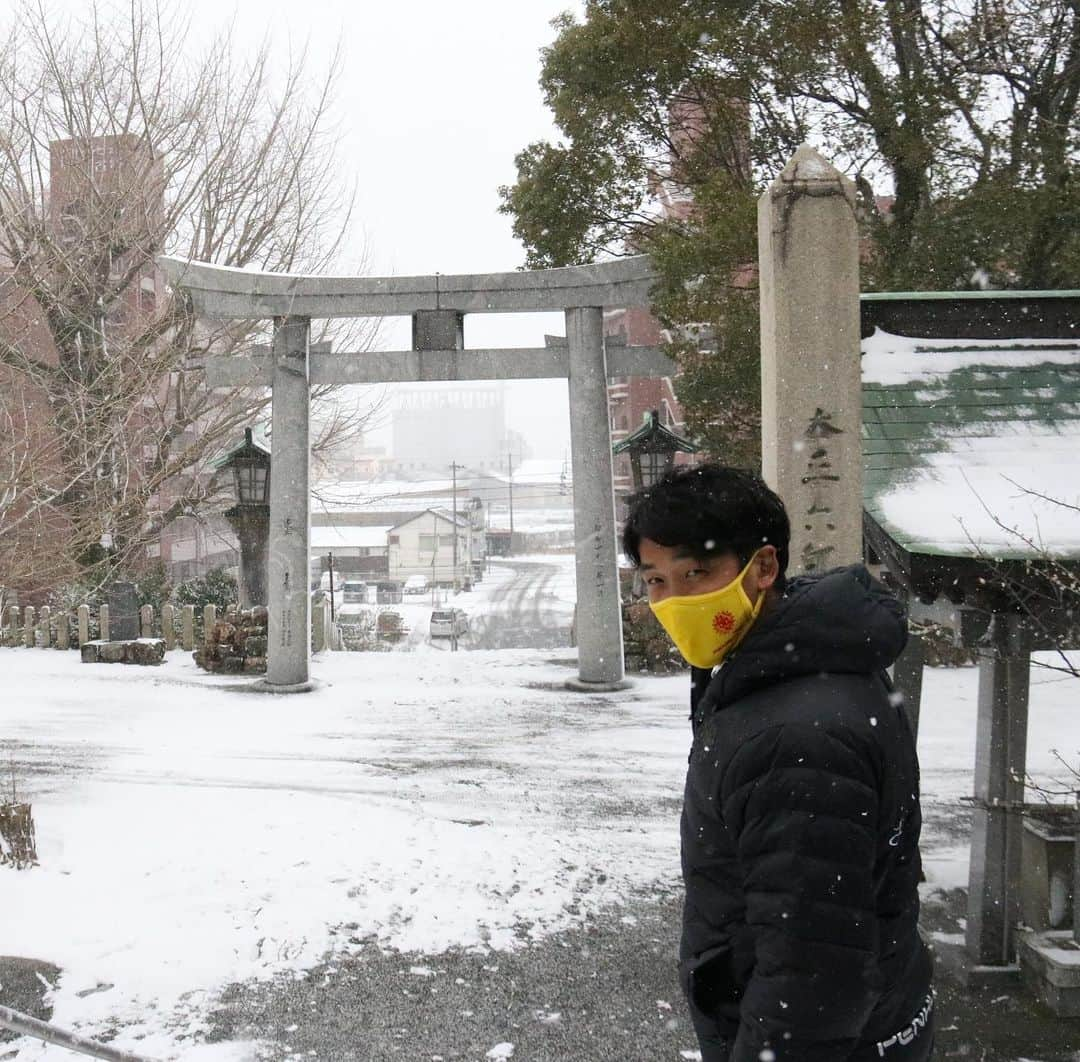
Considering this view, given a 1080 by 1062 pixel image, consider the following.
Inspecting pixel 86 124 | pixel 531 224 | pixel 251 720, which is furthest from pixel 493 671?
pixel 86 124

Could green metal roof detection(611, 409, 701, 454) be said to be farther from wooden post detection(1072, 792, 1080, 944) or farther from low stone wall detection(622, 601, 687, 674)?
wooden post detection(1072, 792, 1080, 944)

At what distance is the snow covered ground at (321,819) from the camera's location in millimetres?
5004

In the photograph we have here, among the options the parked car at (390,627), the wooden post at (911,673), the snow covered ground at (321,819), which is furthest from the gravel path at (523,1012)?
the parked car at (390,627)

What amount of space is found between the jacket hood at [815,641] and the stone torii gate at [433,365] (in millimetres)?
9998

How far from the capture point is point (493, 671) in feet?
45.6

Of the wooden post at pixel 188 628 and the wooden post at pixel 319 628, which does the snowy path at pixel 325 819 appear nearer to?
the wooden post at pixel 188 628

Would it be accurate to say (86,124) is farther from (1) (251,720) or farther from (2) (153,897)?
(2) (153,897)

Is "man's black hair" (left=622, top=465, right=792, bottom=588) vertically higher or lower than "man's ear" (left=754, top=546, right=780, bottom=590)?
higher

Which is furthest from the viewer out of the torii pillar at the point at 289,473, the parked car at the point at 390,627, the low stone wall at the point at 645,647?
the parked car at the point at 390,627

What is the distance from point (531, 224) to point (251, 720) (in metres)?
7.16

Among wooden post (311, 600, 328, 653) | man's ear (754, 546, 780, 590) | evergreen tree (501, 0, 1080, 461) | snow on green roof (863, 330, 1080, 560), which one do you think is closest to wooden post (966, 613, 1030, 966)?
snow on green roof (863, 330, 1080, 560)

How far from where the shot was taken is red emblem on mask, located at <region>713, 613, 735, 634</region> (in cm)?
180

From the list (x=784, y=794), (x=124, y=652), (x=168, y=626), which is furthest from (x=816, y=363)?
(x=168, y=626)

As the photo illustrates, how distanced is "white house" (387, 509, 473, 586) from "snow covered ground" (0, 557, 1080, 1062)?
24129mm
